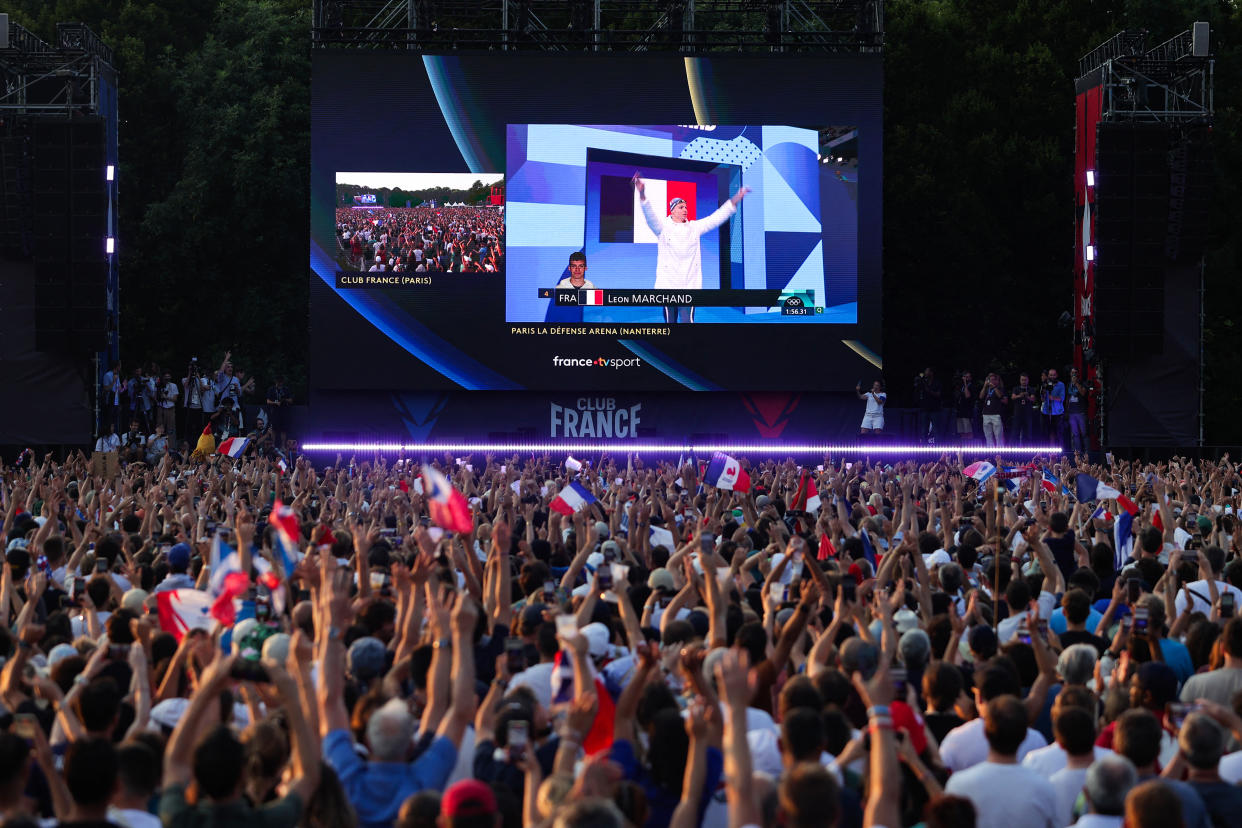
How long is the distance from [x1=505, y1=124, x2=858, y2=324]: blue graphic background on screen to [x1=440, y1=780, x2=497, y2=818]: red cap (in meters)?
20.4

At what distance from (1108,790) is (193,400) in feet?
75.7

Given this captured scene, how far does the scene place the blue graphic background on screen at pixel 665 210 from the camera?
23797 millimetres

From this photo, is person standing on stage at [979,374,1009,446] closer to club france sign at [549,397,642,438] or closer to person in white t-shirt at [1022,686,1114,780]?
club france sign at [549,397,642,438]

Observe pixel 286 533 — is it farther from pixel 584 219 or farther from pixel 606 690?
pixel 584 219

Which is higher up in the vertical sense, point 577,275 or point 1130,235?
point 1130,235

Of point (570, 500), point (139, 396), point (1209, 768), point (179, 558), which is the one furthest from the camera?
point (139, 396)

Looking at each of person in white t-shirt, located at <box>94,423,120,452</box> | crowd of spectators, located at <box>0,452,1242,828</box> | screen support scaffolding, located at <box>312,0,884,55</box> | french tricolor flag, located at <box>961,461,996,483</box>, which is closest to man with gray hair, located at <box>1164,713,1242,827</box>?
crowd of spectators, located at <box>0,452,1242,828</box>

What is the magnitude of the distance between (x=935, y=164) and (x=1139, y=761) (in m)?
27.4

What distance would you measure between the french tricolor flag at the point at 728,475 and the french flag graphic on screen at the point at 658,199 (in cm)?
1146

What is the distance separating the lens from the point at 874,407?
2403 centimetres

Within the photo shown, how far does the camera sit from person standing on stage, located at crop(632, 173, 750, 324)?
23797 millimetres

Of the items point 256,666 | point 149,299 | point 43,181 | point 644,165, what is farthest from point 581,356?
point 256,666

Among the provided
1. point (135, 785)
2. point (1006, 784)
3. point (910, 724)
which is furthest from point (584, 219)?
point (135, 785)

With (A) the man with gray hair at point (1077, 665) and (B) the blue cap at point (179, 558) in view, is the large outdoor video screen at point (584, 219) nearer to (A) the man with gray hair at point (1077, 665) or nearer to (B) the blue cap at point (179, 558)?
(B) the blue cap at point (179, 558)
